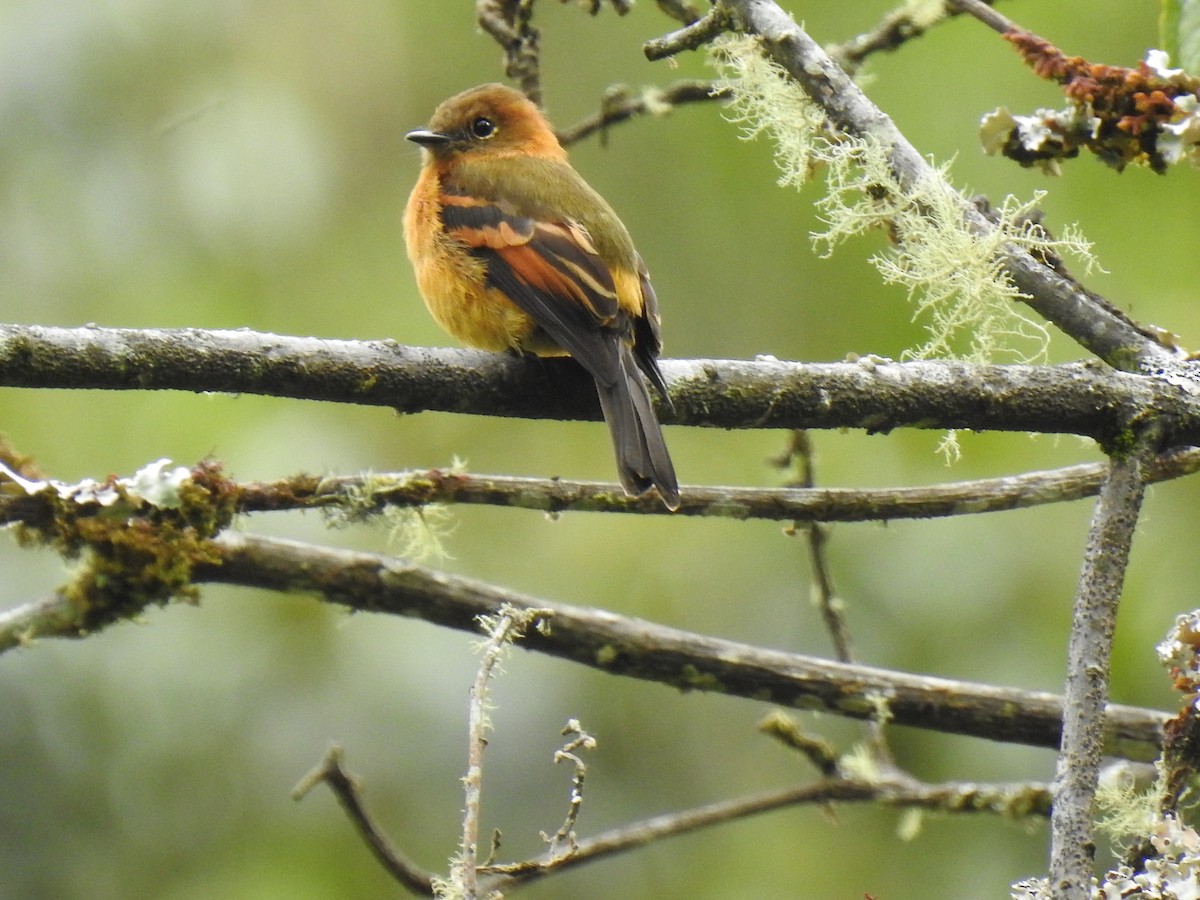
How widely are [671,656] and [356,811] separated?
2.90 ft

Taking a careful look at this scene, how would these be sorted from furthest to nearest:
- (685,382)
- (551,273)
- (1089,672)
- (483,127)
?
(483,127), (551,273), (685,382), (1089,672)

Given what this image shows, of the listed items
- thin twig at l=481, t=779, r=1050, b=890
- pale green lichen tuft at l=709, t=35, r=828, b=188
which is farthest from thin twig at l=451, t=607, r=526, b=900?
thin twig at l=481, t=779, r=1050, b=890

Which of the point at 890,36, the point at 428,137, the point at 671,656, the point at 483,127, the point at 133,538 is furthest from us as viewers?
the point at 483,127

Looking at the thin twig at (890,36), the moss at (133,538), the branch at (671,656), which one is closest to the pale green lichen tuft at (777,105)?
the thin twig at (890,36)

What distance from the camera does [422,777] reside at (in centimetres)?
462

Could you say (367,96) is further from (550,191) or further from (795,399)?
(795,399)

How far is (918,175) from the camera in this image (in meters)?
2.73

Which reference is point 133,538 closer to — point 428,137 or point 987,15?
point 428,137

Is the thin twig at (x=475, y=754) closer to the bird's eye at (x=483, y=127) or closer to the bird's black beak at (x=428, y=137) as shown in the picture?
the bird's black beak at (x=428, y=137)

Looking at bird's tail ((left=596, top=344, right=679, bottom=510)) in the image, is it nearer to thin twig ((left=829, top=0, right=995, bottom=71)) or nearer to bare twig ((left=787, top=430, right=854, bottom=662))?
bare twig ((left=787, top=430, right=854, bottom=662))

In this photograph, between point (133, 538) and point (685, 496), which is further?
point (685, 496)

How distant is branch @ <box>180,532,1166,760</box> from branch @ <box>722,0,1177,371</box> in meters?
1.08

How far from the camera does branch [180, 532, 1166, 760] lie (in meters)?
3.33

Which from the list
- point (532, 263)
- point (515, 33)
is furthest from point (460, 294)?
point (515, 33)
